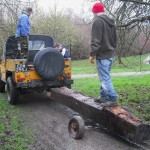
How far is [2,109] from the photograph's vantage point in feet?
29.7

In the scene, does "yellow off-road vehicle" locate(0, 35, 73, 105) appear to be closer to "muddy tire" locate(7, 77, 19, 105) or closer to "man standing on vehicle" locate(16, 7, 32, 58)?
"muddy tire" locate(7, 77, 19, 105)

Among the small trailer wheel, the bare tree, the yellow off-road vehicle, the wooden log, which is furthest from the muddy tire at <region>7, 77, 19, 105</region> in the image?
the small trailer wheel

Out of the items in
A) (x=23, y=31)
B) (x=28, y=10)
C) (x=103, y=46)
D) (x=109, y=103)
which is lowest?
(x=109, y=103)

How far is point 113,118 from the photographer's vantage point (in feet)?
19.5

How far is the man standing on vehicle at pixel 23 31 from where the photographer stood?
10078 millimetres

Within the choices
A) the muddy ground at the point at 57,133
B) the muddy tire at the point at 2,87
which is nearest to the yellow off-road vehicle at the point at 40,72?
the muddy ground at the point at 57,133

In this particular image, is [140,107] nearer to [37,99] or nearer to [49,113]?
[49,113]

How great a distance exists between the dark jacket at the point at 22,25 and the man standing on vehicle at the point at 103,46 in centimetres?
400

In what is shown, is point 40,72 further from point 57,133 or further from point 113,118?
point 113,118

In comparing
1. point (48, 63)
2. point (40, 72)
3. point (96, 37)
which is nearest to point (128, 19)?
point (48, 63)

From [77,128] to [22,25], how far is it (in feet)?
16.0

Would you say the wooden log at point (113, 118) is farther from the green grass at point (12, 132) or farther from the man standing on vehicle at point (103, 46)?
the green grass at point (12, 132)

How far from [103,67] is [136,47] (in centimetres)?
375

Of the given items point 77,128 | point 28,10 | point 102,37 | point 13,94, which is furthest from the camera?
point 28,10
